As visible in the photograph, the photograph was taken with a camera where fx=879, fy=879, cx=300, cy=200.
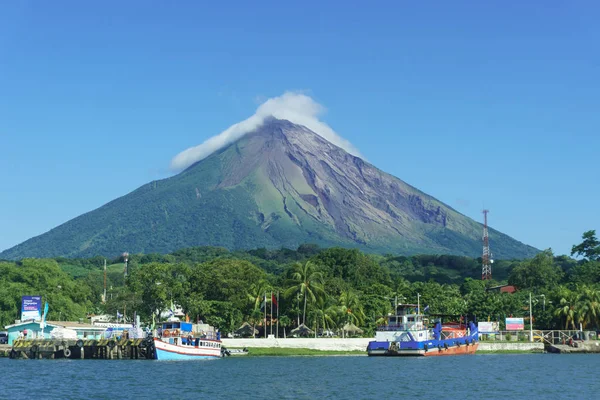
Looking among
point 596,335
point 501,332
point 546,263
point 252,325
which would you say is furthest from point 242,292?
point 546,263

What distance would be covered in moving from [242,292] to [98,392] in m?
56.7

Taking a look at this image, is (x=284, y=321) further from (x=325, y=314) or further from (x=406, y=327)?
(x=406, y=327)

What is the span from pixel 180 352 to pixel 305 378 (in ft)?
87.4

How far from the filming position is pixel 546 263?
178 metres

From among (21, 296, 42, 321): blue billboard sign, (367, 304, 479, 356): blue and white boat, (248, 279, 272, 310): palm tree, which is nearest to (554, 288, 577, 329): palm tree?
(367, 304, 479, 356): blue and white boat

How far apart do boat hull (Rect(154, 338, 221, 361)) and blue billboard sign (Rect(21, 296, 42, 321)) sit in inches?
1047

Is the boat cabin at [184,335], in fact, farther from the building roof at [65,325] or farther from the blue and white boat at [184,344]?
the building roof at [65,325]

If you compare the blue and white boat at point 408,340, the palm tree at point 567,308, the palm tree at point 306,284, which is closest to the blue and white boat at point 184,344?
→ the blue and white boat at point 408,340

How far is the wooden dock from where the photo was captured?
292 ft

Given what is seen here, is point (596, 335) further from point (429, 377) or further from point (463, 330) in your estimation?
point (429, 377)

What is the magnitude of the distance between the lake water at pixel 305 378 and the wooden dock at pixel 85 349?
4.55 meters

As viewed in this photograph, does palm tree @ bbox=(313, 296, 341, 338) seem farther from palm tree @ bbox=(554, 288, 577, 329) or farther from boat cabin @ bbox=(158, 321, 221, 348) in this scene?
palm tree @ bbox=(554, 288, 577, 329)

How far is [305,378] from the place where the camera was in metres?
63.1

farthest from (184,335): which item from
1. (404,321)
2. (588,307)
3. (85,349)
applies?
(588,307)
